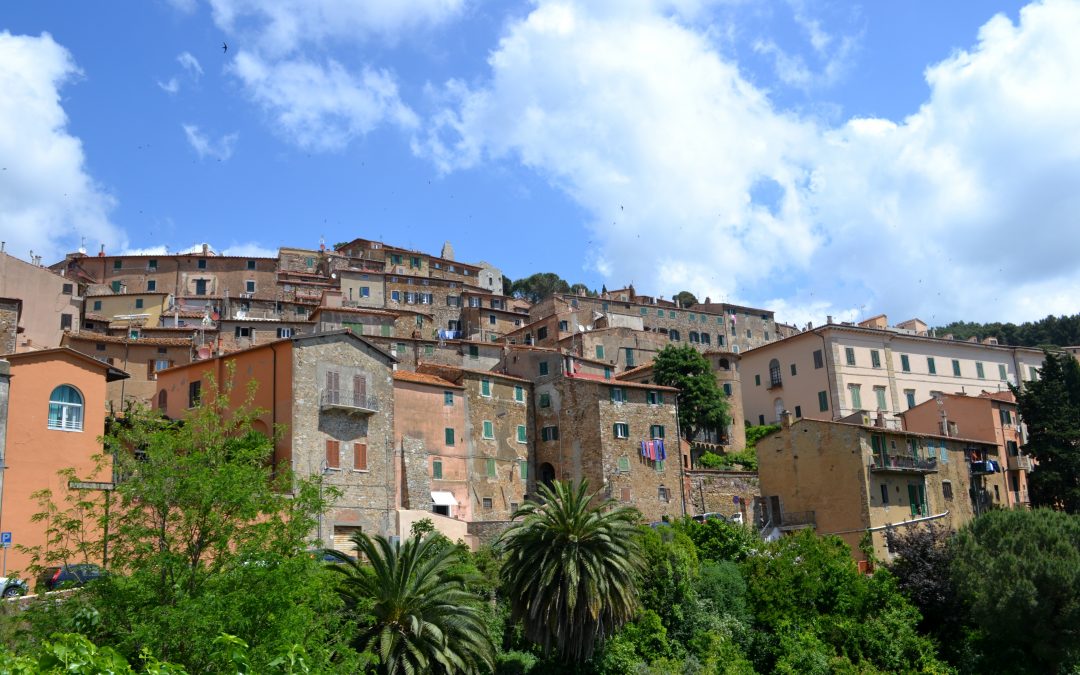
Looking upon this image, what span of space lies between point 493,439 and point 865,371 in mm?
32912

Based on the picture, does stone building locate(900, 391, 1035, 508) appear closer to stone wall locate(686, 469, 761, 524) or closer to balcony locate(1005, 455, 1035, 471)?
balcony locate(1005, 455, 1035, 471)

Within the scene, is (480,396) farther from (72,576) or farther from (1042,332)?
(1042,332)

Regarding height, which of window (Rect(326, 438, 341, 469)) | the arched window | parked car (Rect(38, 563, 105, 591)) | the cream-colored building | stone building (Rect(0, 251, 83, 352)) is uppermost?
stone building (Rect(0, 251, 83, 352))

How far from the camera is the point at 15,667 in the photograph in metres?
9.90

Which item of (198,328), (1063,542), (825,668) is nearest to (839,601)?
(825,668)

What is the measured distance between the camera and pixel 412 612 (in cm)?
3031

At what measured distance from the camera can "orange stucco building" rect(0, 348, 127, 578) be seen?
1400 inches

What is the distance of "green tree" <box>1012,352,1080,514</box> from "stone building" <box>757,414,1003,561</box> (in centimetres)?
552

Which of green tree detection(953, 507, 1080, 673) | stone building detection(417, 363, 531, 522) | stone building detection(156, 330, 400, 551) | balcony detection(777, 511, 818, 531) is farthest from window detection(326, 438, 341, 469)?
green tree detection(953, 507, 1080, 673)

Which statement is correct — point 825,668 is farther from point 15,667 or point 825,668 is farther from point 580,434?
point 15,667

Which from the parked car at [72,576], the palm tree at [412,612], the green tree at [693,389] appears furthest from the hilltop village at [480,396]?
the palm tree at [412,612]

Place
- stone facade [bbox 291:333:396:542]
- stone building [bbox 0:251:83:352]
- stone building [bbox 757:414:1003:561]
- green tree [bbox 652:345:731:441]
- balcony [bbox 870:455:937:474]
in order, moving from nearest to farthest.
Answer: stone facade [bbox 291:333:396:542] → stone building [bbox 757:414:1003:561] → balcony [bbox 870:455:937:474] → stone building [bbox 0:251:83:352] → green tree [bbox 652:345:731:441]

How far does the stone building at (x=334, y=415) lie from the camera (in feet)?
148

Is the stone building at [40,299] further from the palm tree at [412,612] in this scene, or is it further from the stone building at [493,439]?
the palm tree at [412,612]
